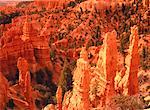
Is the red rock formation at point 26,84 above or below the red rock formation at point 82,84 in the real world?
below

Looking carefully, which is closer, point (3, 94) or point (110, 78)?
point (110, 78)

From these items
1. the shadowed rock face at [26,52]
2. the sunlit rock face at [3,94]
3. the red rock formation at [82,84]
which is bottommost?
the sunlit rock face at [3,94]

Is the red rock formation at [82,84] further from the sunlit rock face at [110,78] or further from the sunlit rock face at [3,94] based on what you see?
the sunlit rock face at [3,94]

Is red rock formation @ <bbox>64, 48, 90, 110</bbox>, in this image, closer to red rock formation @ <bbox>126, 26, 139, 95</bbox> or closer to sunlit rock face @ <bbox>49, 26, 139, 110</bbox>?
sunlit rock face @ <bbox>49, 26, 139, 110</bbox>

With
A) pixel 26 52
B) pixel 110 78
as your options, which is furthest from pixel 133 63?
pixel 26 52

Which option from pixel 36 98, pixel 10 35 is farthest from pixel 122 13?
pixel 36 98

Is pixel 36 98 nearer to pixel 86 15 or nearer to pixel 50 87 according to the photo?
pixel 50 87

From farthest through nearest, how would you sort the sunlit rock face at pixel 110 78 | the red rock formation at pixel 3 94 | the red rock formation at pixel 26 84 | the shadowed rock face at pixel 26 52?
the shadowed rock face at pixel 26 52 → the red rock formation at pixel 26 84 → the red rock formation at pixel 3 94 → the sunlit rock face at pixel 110 78

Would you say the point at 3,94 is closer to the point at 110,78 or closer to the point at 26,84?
the point at 26,84

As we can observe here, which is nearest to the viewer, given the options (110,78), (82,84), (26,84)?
(82,84)

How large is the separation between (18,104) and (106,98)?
27.6 ft

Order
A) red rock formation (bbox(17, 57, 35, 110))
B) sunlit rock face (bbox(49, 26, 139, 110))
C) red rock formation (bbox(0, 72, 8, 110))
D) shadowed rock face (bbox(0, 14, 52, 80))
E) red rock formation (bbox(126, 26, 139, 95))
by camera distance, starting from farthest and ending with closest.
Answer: shadowed rock face (bbox(0, 14, 52, 80)), red rock formation (bbox(17, 57, 35, 110)), red rock formation (bbox(0, 72, 8, 110)), red rock formation (bbox(126, 26, 139, 95)), sunlit rock face (bbox(49, 26, 139, 110))

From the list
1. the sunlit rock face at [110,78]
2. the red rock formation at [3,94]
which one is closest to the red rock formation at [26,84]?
the red rock formation at [3,94]

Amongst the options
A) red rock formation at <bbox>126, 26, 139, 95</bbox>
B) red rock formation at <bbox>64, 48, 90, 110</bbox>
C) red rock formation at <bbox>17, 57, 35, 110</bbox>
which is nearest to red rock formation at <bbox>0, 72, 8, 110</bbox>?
red rock formation at <bbox>17, 57, 35, 110</bbox>
